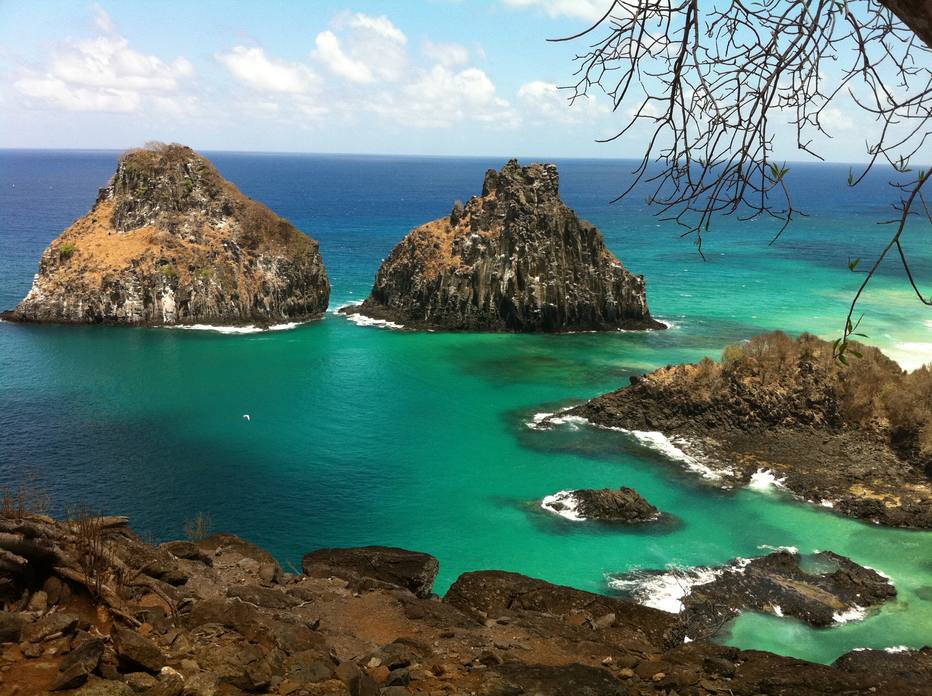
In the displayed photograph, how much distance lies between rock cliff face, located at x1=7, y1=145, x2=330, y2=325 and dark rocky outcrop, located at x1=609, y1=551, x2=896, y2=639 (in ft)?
179

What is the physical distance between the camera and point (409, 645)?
1165cm

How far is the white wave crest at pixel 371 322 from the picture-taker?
74.1 m

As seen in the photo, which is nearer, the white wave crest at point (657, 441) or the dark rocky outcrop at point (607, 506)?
the dark rocky outcrop at point (607, 506)

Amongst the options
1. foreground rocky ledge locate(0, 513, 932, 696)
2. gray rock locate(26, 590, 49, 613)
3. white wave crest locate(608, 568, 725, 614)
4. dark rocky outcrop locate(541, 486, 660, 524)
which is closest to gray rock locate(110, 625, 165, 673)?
foreground rocky ledge locate(0, 513, 932, 696)

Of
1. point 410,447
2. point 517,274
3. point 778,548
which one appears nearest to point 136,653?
point 778,548

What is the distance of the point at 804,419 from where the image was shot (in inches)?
1663

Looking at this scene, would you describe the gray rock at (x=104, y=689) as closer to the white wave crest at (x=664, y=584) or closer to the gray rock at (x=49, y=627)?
the gray rock at (x=49, y=627)

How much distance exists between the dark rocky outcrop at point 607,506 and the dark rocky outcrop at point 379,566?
17.4 m

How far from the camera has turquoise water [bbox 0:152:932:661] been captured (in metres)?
31.6

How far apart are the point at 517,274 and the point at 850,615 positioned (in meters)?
50.9

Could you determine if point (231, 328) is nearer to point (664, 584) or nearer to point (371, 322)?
point (371, 322)

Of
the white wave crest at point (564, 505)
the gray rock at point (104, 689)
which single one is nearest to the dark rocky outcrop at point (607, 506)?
the white wave crest at point (564, 505)

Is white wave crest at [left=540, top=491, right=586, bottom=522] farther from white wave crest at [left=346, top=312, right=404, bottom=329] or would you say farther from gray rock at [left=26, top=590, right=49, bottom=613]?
white wave crest at [left=346, top=312, right=404, bottom=329]

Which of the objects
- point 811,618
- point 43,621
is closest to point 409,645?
point 43,621
